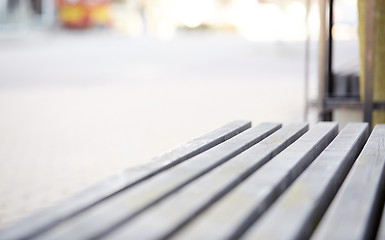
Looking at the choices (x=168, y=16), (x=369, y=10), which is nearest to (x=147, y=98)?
(x=369, y=10)

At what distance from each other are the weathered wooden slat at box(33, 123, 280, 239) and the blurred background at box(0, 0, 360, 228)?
1.55 m

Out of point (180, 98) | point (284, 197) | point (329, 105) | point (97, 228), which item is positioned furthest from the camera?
point (180, 98)

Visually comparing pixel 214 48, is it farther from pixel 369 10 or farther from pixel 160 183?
pixel 160 183

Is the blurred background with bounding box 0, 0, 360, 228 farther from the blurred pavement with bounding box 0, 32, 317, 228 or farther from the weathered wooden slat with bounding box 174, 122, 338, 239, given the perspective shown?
the weathered wooden slat with bounding box 174, 122, 338, 239

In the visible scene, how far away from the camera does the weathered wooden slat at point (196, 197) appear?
1219mm

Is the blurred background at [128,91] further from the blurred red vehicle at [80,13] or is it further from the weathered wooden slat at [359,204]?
the weathered wooden slat at [359,204]

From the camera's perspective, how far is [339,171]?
1.77 metres

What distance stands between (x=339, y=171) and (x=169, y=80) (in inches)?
393

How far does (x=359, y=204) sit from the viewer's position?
142 centimetres

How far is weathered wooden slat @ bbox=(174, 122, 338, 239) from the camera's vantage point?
123cm

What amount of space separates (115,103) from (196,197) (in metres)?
7.38

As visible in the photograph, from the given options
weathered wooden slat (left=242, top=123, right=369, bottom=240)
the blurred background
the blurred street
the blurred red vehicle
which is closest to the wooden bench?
weathered wooden slat (left=242, top=123, right=369, bottom=240)

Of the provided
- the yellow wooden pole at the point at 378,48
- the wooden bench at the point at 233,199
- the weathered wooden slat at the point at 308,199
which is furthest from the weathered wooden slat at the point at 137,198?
the yellow wooden pole at the point at 378,48

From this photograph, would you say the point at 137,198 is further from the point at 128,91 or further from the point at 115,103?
the point at 128,91
